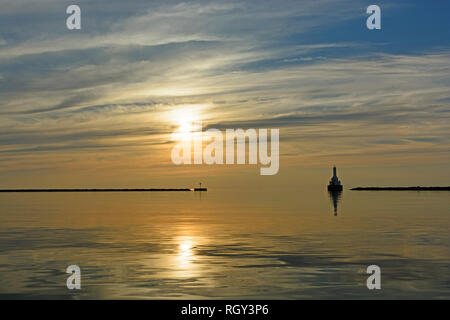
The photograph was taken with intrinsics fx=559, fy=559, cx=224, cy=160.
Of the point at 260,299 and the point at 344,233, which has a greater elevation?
the point at 344,233

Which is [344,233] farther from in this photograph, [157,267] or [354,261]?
[157,267]

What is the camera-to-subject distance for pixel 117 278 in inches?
1031

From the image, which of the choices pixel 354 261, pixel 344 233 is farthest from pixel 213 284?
pixel 344 233

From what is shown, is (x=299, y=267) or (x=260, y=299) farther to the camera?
(x=299, y=267)

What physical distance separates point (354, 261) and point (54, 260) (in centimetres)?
1711

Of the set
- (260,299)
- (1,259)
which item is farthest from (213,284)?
(1,259)
